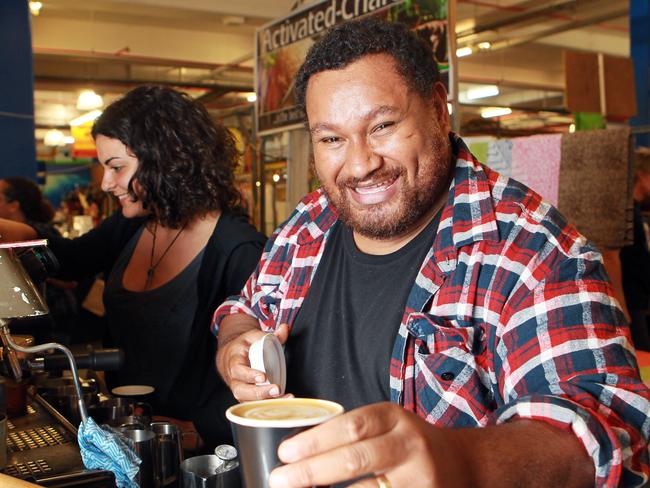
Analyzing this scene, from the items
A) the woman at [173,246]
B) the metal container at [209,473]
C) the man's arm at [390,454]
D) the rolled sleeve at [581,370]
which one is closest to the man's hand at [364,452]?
the man's arm at [390,454]

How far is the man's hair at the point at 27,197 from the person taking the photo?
202 inches

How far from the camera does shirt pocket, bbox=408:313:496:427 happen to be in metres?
1.29

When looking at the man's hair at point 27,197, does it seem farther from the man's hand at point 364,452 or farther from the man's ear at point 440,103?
the man's hand at point 364,452

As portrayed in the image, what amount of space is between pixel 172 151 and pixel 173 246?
1.11 feet

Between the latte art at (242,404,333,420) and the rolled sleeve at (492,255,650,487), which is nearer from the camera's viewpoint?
the latte art at (242,404,333,420)

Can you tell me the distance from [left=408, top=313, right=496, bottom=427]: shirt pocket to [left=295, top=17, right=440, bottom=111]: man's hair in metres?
0.51

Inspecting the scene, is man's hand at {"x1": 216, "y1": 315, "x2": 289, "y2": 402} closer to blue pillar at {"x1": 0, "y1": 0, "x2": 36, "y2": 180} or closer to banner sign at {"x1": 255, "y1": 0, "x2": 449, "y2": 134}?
banner sign at {"x1": 255, "y1": 0, "x2": 449, "y2": 134}

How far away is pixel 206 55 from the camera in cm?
1091

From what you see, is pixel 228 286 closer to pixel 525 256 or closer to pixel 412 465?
pixel 525 256

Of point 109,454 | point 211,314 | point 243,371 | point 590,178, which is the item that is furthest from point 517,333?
point 590,178

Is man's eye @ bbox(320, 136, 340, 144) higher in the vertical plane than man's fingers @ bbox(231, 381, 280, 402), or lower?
higher

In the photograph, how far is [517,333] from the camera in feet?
3.91

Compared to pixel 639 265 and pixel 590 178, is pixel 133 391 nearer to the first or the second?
pixel 590 178

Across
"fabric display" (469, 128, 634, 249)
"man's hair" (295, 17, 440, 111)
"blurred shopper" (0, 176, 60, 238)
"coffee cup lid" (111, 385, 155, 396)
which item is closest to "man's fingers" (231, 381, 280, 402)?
"coffee cup lid" (111, 385, 155, 396)
